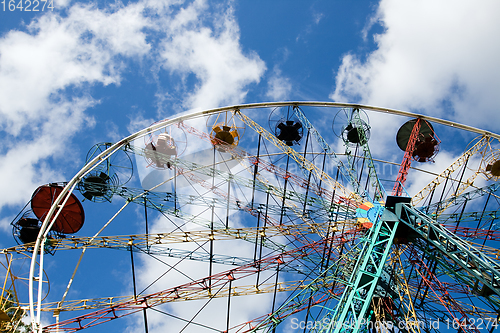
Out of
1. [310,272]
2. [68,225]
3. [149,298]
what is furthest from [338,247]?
[68,225]

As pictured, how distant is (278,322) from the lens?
59.0 ft

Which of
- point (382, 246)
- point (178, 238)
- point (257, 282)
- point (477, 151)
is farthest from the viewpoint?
point (477, 151)

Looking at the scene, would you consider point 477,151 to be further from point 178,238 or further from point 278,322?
point 178,238

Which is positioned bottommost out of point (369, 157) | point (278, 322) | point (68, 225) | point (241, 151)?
point (278, 322)

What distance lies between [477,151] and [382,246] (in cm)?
1142

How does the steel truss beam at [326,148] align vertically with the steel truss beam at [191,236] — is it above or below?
above

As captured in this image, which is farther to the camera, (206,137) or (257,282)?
(206,137)

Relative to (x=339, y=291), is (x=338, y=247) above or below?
above

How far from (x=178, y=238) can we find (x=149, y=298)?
3.19m

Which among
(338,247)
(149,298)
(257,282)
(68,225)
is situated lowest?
(149,298)

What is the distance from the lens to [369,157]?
2216 cm

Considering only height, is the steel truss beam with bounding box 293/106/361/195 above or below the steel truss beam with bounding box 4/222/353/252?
above

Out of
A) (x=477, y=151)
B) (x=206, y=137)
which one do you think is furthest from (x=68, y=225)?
(x=477, y=151)

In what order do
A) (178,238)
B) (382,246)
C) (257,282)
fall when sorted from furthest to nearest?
(257,282) < (178,238) < (382,246)
